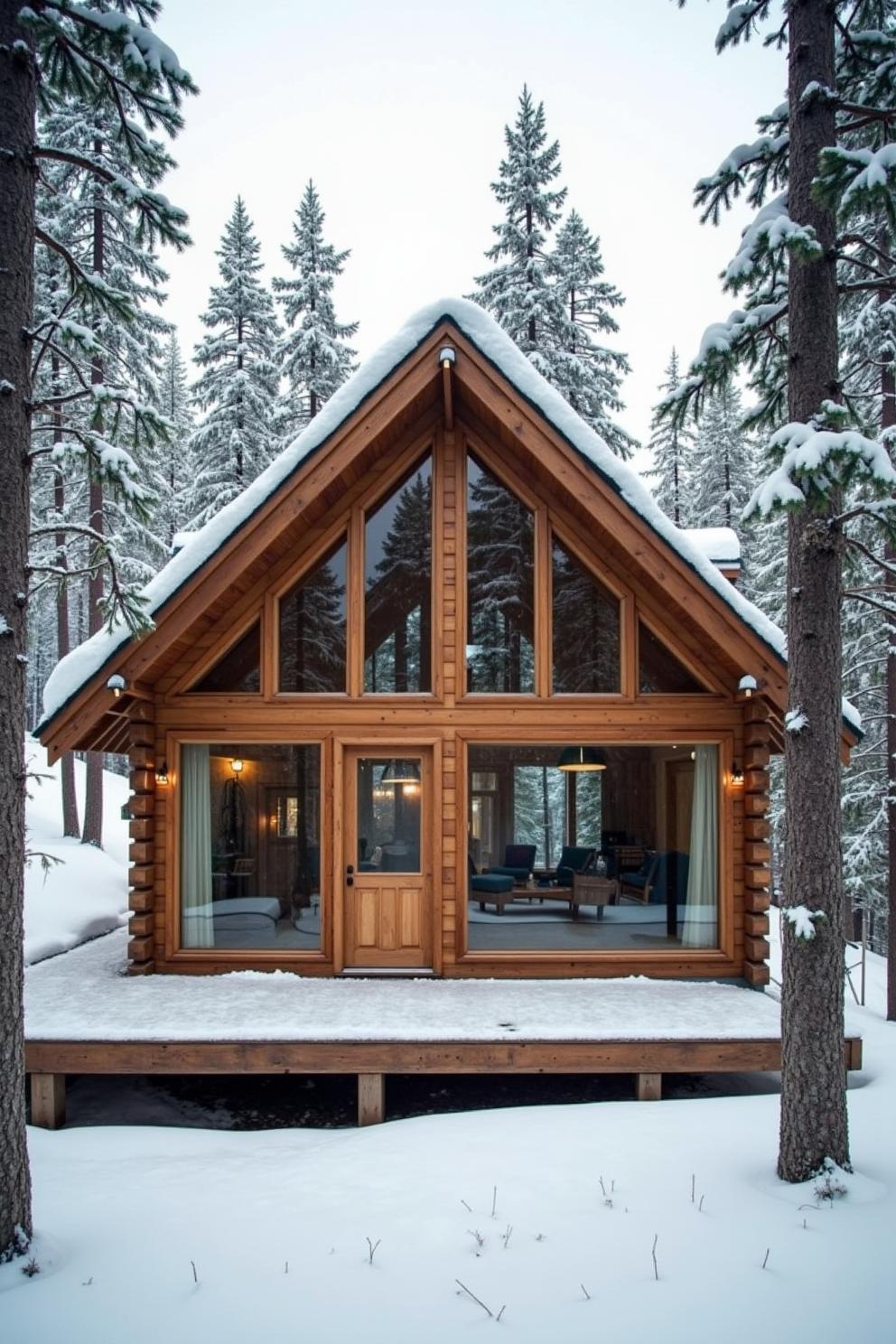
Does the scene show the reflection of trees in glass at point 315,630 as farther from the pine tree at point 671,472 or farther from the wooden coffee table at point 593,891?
the pine tree at point 671,472

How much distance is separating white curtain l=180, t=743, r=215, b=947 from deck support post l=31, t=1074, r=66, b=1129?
2.26 m

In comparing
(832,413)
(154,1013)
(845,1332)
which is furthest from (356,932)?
(832,413)

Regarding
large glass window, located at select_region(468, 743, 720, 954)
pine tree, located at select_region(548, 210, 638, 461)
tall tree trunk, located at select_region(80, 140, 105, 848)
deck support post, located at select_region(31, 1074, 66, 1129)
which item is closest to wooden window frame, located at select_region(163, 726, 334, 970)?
large glass window, located at select_region(468, 743, 720, 954)

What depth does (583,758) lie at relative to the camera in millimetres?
9586

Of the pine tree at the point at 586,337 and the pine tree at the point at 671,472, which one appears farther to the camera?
the pine tree at the point at 671,472

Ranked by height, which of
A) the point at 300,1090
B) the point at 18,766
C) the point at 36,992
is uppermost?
the point at 18,766

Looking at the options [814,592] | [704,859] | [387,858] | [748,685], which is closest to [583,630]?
[748,685]

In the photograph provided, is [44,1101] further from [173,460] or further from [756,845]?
[173,460]

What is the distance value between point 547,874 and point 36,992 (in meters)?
5.82

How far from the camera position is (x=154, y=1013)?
6.70 metres

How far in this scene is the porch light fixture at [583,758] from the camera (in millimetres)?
9469

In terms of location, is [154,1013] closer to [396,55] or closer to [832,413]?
[832,413]

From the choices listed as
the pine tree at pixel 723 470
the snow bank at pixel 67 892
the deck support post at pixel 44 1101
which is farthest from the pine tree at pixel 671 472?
the deck support post at pixel 44 1101

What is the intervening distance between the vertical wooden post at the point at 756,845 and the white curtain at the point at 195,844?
518 centimetres
